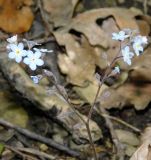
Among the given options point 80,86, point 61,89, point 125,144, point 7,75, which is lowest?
point 125,144

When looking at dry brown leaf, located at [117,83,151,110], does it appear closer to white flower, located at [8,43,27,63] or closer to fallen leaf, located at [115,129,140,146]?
fallen leaf, located at [115,129,140,146]

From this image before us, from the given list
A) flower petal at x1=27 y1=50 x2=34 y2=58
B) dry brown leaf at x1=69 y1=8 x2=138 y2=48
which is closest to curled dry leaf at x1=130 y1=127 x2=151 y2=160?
dry brown leaf at x1=69 y1=8 x2=138 y2=48

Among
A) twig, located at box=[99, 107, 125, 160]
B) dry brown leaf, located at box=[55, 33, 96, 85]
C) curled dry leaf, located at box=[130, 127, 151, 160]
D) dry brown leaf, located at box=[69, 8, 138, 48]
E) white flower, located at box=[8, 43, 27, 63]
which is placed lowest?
twig, located at box=[99, 107, 125, 160]

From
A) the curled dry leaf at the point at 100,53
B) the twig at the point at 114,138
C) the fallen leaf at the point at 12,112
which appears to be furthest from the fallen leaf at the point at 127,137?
the fallen leaf at the point at 12,112

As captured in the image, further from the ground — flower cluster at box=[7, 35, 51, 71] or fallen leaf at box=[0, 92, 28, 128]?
flower cluster at box=[7, 35, 51, 71]

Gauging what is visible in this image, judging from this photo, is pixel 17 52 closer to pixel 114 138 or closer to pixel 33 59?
pixel 33 59

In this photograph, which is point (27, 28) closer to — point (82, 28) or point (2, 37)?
point (2, 37)

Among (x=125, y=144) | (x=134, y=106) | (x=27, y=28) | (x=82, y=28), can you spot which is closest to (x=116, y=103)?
(x=134, y=106)
